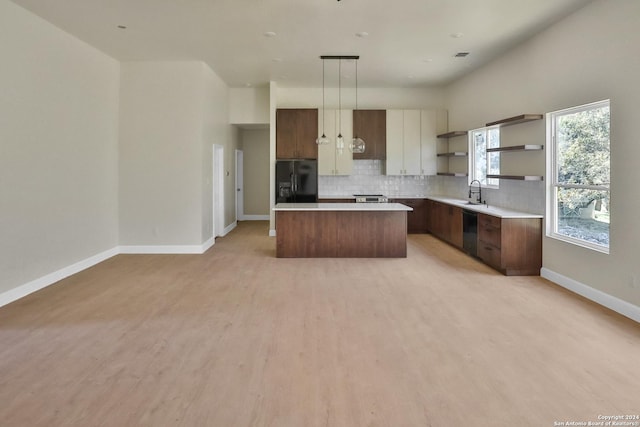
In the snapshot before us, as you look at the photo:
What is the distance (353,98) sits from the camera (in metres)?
8.91

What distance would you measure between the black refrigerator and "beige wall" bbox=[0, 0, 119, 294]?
3120 millimetres

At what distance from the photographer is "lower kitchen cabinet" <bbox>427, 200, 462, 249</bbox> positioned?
693 centimetres

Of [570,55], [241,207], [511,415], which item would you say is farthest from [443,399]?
[241,207]

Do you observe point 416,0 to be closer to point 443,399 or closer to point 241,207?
point 443,399

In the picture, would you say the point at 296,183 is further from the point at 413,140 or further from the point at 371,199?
the point at 413,140

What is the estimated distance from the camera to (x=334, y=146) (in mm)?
8555

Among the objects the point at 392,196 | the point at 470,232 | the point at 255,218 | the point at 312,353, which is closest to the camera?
the point at 312,353

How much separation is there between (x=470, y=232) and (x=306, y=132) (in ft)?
12.7

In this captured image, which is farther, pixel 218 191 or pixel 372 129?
pixel 372 129

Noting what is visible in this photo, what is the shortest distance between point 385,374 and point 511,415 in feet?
2.52

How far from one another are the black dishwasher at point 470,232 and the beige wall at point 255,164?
18.9 ft

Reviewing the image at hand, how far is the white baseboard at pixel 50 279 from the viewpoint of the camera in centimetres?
423

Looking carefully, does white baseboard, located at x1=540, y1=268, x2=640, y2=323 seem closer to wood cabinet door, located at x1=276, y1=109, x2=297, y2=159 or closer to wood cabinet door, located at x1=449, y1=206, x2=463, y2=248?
wood cabinet door, located at x1=449, y1=206, x2=463, y2=248

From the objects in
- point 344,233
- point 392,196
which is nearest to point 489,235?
point 344,233
